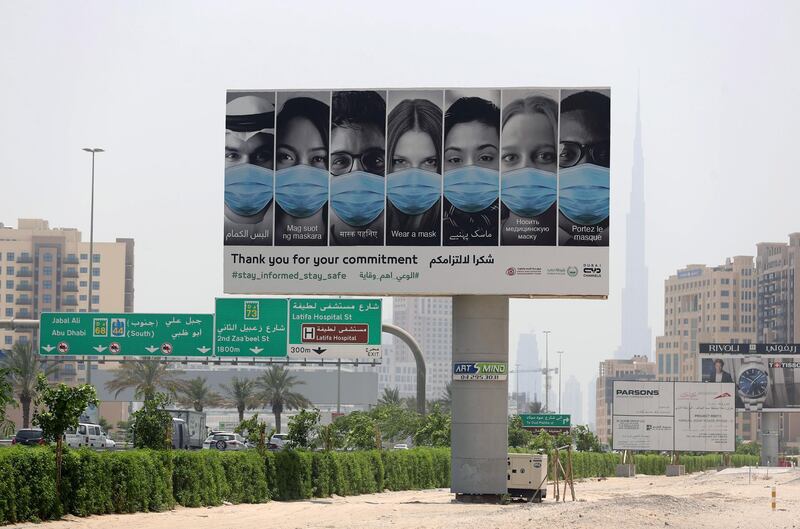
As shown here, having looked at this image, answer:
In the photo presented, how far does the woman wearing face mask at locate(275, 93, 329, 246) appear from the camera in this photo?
40.4 metres

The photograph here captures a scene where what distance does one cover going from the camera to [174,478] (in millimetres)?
35000

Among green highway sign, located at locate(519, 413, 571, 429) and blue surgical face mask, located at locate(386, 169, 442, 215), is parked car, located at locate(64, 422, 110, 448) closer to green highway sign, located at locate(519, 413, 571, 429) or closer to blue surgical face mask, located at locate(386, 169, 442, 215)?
blue surgical face mask, located at locate(386, 169, 442, 215)

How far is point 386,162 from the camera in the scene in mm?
40281

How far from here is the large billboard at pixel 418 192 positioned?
130ft

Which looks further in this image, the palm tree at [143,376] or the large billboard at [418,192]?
the palm tree at [143,376]

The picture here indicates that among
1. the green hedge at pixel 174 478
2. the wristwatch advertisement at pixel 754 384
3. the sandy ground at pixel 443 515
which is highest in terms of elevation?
the wristwatch advertisement at pixel 754 384

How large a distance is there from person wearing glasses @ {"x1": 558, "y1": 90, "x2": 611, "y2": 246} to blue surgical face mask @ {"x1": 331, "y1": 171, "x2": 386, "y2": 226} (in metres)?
5.48

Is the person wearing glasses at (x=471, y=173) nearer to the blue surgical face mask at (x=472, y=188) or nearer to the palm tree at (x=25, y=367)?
the blue surgical face mask at (x=472, y=188)

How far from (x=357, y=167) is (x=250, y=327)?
1323cm

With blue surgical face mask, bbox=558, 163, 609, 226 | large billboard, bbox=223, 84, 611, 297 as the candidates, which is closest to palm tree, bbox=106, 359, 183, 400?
large billboard, bbox=223, 84, 611, 297

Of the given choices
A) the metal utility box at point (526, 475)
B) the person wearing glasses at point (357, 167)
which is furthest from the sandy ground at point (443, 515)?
the person wearing glasses at point (357, 167)

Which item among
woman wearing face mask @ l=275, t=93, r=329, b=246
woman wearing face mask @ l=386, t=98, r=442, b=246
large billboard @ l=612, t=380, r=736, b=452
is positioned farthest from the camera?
large billboard @ l=612, t=380, r=736, b=452

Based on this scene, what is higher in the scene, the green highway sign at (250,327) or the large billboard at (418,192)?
the large billboard at (418,192)

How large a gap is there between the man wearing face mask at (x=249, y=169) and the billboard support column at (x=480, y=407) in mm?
6645
